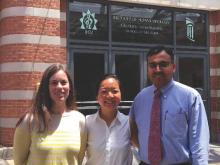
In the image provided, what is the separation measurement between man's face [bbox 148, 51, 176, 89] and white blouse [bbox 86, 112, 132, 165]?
0.45 metres

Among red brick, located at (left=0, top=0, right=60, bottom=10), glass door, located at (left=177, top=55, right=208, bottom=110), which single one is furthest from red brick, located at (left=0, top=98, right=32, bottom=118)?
glass door, located at (left=177, top=55, right=208, bottom=110)

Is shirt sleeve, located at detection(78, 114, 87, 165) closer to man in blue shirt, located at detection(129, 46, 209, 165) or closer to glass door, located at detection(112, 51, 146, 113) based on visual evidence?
man in blue shirt, located at detection(129, 46, 209, 165)

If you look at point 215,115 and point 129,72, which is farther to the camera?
point 215,115

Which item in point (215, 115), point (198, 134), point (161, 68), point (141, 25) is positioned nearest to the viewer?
point (198, 134)

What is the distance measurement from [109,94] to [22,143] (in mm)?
→ 779

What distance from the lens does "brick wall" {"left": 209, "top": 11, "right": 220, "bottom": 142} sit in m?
13.9

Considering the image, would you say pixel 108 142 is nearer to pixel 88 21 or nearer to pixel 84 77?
pixel 84 77

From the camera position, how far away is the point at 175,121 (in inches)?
133

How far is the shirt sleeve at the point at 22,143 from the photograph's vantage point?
3215mm

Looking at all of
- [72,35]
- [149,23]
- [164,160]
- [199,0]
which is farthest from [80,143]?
[199,0]

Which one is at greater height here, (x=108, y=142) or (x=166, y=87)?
(x=166, y=87)

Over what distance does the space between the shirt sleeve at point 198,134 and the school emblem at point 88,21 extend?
9004mm

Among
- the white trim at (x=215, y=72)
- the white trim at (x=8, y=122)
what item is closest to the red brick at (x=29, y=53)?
the white trim at (x=8, y=122)

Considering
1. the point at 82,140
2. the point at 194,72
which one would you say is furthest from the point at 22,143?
the point at 194,72
